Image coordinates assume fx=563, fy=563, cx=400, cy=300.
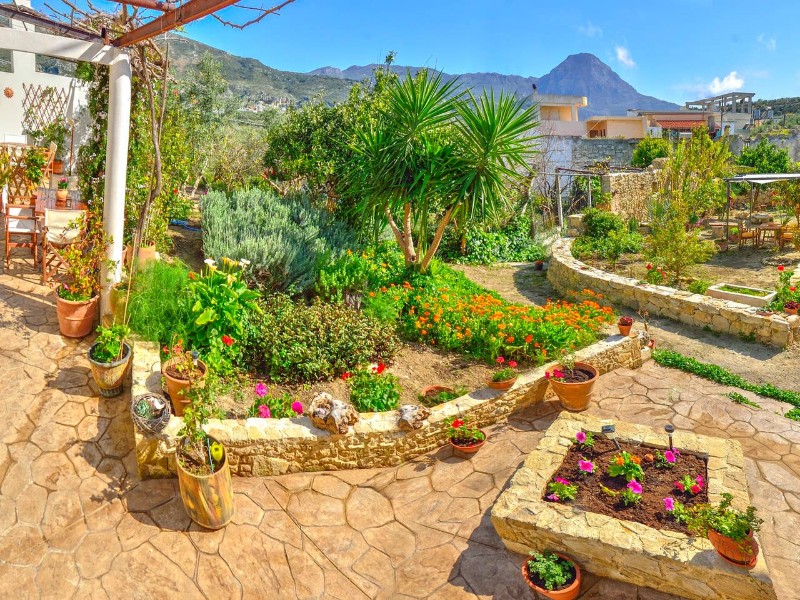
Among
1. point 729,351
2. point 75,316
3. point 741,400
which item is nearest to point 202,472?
point 75,316

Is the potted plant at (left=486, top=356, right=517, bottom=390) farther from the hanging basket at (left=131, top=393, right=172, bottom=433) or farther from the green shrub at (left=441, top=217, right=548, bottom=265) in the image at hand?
the green shrub at (left=441, top=217, right=548, bottom=265)

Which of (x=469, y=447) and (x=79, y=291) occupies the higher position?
(x=79, y=291)

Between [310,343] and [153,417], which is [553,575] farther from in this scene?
[310,343]

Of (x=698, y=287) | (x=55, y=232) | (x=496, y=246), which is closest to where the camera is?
(x=55, y=232)

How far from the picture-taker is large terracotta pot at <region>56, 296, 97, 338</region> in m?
6.43

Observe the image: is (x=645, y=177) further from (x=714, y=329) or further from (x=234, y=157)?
(x=234, y=157)

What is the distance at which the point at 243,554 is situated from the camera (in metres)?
4.34

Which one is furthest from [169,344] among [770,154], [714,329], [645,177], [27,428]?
[770,154]

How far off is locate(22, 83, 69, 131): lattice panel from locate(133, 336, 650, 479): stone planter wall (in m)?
10.8

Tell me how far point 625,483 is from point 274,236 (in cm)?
618

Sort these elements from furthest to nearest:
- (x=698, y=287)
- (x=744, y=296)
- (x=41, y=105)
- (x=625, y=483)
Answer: (x=41, y=105) < (x=698, y=287) < (x=744, y=296) < (x=625, y=483)

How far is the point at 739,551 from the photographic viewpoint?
11.8 ft

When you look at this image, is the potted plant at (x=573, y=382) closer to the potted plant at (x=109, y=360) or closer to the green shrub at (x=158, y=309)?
the green shrub at (x=158, y=309)

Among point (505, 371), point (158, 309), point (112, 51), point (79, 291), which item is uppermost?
point (112, 51)
